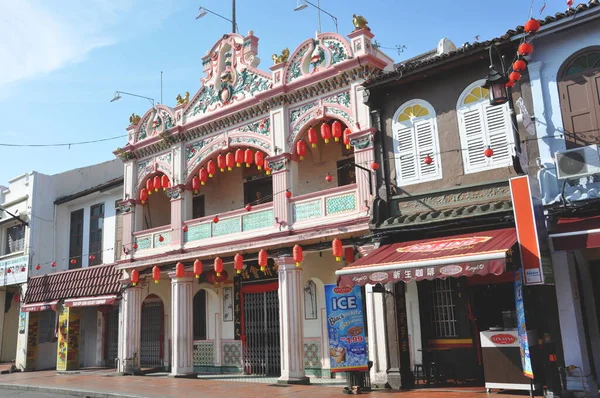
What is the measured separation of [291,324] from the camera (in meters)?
14.4

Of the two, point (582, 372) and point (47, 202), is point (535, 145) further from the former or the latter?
point (47, 202)

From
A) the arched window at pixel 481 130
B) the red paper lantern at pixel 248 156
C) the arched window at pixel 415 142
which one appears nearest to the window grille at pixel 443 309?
the arched window at pixel 415 142

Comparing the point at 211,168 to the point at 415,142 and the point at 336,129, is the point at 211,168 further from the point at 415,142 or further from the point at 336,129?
the point at 415,142

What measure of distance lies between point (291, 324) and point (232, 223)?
362 centimetres

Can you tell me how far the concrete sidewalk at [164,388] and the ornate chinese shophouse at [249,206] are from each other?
1.02 meters

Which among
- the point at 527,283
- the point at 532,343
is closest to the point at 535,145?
the point at 527,283

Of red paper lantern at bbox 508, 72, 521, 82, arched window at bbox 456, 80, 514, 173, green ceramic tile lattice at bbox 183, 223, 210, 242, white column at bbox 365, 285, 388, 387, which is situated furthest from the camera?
green ceramic tile lattice at bbox 183, 223, 210, 242

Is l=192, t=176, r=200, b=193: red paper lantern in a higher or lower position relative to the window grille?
higher

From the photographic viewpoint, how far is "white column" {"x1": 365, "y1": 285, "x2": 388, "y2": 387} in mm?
12406

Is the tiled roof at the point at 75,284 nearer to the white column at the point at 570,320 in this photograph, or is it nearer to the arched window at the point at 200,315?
the arched window at the point at 200,315

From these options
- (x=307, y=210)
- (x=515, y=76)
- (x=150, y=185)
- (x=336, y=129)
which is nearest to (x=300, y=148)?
(x=336, y=129)

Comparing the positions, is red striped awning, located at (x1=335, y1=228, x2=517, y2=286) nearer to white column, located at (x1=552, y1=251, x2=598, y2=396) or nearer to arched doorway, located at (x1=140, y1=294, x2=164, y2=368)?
white column, located at (x1=552, y1=251, x2=598, y2=396)

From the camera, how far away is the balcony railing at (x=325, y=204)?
13.9 m

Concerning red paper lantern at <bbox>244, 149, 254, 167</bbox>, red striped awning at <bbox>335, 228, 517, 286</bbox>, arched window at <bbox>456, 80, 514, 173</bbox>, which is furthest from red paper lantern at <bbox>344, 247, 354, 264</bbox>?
red paper lantern at <bbox>244, 149, 254, 167</bbox>
